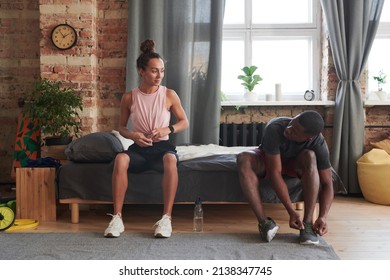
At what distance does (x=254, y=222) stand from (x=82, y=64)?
6.90 ft

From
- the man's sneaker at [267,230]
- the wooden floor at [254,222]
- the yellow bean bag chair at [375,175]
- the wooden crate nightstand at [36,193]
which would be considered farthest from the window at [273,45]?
the man's sneaker at [267,230]

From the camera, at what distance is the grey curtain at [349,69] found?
410 centimetres

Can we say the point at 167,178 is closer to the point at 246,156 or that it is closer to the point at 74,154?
the point at 246,156

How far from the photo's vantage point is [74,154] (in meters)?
3.11

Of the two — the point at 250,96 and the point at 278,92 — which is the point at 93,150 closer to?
the point at 250,96

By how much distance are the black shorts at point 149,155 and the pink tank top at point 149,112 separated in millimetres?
64

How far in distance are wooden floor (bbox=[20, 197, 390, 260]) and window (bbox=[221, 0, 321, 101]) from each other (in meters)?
1.41

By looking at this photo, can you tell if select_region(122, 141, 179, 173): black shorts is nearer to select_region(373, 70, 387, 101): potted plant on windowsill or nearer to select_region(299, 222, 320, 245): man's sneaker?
select_region(299, 222, 320, 245): man's sneaker

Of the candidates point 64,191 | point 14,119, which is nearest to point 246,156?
point 64,191

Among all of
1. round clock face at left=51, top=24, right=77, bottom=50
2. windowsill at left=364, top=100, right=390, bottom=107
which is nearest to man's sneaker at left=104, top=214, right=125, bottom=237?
round clock face at left=51, top=24, right=77, bottom=50

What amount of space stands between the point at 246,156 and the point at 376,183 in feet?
5.19

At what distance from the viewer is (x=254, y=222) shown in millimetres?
3131

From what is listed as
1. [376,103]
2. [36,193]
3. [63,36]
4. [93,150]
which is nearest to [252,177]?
[93,150]

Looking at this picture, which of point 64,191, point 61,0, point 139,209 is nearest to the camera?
point 64,191
